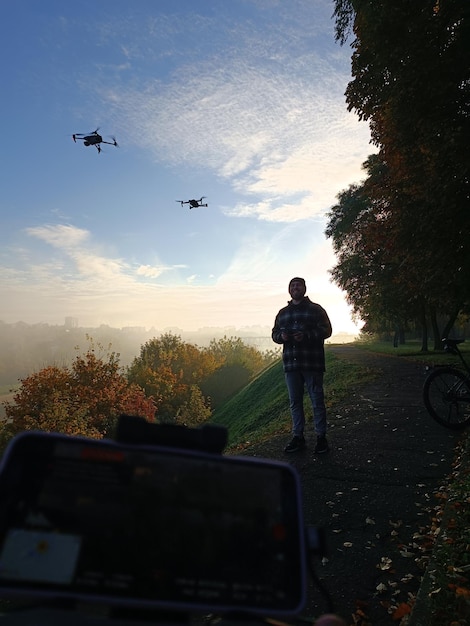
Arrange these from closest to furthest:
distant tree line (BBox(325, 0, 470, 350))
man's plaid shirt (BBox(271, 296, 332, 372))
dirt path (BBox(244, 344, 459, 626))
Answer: dirt path (BBox(244, 344, 459, 626)), man's plaid shirt (BBox(271, 296, 332, 372)), distant tree line (BBox(325, 0, 470, 350))

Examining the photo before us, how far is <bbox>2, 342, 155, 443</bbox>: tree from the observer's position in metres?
37.2

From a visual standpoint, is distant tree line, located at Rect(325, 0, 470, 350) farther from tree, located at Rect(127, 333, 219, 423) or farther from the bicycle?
tree, located at Rect(127, 333, 219, 423)

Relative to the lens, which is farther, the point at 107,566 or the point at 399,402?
the point at 399,402

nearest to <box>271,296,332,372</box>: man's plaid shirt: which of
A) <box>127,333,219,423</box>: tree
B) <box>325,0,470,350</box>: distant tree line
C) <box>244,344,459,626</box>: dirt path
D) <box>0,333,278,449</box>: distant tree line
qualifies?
<box>244,344,459,626</box>: dirt path

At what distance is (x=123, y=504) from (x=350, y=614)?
2658 millimetres

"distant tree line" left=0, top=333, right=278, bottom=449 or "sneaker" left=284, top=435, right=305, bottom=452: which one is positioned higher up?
"sneaker" left=284, top=435, right=305, bottom=452

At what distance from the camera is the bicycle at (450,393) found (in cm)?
740

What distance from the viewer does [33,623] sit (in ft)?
4.25

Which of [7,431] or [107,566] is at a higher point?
[107,566]

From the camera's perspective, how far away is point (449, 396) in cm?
746

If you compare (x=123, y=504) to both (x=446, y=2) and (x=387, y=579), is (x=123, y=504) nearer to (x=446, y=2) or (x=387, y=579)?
(x=387, y=579)

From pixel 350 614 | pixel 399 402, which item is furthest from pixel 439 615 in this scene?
pixel 399 402

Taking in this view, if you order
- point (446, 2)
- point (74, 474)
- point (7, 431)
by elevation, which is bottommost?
point (7, 431)

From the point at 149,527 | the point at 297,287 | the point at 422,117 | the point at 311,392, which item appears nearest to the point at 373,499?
the point at 311,392
